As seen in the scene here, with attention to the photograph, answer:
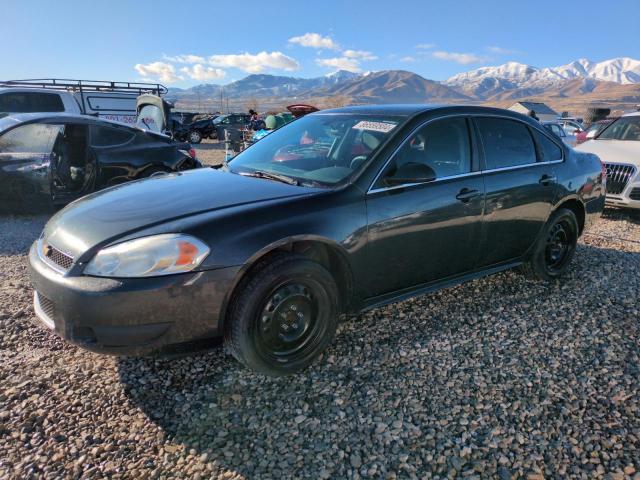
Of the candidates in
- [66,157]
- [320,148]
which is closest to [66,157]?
[66,157]

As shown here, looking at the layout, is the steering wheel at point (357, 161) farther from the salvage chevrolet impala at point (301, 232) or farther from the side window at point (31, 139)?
the side window at point (31, 139)

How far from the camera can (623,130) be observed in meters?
8.33

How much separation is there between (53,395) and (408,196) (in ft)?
8.04

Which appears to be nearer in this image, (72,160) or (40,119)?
(40,119)

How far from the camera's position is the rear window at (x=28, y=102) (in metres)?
10.5

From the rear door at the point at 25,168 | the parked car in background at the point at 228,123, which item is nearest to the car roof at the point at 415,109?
the rear door at the point at 25,168

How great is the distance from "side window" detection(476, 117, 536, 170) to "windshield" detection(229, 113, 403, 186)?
84 centimetres

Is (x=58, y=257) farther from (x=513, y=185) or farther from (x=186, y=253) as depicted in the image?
(x=513, y=185)

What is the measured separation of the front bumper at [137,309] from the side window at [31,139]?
4.86 meters

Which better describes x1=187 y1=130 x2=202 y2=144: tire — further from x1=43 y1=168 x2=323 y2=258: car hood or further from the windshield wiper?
the windshield wiper

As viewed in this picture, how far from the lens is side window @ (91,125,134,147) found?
662 cm

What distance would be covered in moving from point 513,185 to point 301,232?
2064mm

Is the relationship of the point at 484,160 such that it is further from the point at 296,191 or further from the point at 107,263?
the point at 107,263

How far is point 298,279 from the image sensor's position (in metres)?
2.70
